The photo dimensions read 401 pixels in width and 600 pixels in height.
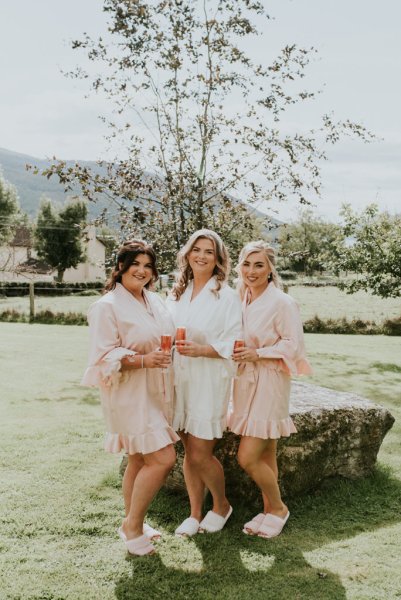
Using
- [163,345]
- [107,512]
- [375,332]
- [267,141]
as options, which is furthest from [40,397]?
[375,332]

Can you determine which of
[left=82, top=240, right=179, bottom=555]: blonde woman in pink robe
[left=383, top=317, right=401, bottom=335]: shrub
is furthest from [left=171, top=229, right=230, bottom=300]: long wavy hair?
[left=383, top=317, right=401, bottom=335]: shrub

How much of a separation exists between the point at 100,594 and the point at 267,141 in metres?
6.74

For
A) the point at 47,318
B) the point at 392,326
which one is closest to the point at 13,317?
the point at 47,318

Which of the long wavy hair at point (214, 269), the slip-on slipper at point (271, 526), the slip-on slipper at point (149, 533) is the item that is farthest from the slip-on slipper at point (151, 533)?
the long wavy hair at point (214, 269)

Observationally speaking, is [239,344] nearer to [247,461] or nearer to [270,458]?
[247,461]

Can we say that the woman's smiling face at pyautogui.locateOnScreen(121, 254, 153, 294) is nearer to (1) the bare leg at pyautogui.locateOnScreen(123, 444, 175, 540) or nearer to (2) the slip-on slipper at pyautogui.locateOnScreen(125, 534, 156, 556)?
(1) the bare leg at pyautogui.locateOnScreen(123, 444, 175, 540)

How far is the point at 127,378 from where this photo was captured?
4.00 m

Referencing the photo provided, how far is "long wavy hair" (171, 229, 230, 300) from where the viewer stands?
4.30 meters

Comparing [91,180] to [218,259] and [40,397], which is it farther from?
[218,259]

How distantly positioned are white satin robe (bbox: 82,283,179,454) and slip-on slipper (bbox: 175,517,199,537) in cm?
81

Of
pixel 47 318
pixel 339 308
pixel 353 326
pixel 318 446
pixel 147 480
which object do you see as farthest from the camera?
pixel 339 308

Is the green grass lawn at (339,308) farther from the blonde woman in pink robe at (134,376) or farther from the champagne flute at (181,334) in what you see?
the champagne flute at (181,334)

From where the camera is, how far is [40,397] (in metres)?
9.07

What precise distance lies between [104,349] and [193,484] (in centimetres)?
138
